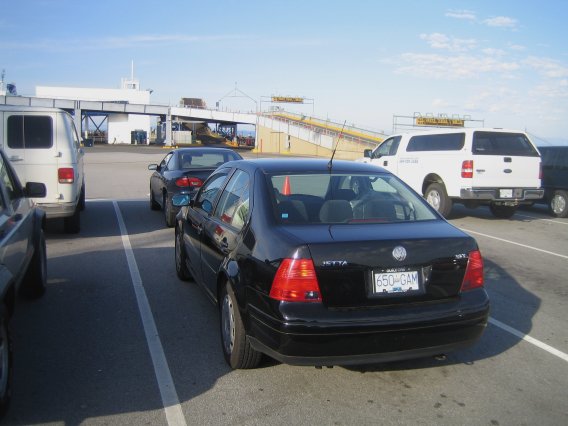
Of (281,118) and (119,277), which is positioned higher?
(281,118)

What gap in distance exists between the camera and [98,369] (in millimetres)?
3953

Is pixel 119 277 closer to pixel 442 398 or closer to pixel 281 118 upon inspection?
pixel 442 398

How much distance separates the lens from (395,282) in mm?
3430

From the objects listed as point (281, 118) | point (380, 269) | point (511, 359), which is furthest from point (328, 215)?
point (281, 118)

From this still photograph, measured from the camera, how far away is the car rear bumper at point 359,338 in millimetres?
3271

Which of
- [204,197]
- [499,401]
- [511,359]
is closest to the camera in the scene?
[499,401]

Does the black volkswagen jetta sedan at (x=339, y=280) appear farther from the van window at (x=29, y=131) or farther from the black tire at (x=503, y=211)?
the black tire at (x=503, y=211)

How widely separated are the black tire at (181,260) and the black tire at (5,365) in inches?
111

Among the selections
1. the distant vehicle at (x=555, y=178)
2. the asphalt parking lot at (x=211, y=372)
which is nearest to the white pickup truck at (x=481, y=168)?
the distant vehicle at (x=555, y=178)

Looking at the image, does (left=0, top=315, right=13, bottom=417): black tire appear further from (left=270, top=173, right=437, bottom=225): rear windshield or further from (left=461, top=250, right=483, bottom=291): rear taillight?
(left=461, top=250, right=483, bottom=291): rear taillight

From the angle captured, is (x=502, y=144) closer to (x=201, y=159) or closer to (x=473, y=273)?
(x=201, y=159)

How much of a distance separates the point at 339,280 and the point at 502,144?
9595 millimetres

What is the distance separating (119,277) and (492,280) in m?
4.65

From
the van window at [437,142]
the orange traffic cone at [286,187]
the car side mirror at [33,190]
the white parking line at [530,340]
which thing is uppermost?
the van window at [437,142]
